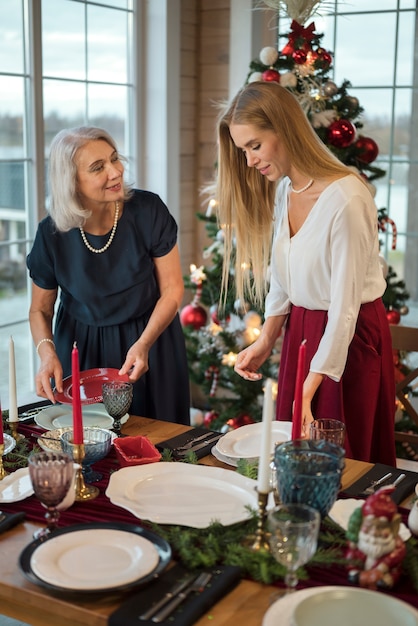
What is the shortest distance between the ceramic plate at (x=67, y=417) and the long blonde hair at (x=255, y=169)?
22.5 inches

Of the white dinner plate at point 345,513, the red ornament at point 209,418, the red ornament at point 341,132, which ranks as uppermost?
the red ornament at point 341,132

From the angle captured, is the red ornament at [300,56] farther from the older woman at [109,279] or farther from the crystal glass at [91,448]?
the crystal glass at [91,448]

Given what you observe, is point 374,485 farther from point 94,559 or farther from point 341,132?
point 341,132

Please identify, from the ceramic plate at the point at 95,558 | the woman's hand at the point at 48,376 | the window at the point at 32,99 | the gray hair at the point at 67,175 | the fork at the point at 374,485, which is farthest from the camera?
the window at the point at 32,99

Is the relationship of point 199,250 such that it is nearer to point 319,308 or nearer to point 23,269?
point 23,269

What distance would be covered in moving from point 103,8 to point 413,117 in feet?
5.27

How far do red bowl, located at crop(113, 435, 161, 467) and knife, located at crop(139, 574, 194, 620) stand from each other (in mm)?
536

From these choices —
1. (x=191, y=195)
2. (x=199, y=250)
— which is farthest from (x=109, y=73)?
(x=199, y=250)

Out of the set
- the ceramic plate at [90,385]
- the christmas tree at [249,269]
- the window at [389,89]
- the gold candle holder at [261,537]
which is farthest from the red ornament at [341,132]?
the gold candle holder at [261,537]

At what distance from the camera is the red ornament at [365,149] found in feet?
11.9

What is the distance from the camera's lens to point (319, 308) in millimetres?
2447

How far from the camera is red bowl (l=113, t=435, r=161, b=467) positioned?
196 cm

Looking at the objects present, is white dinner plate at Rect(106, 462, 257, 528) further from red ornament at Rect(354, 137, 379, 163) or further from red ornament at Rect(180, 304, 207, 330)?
red ornament at Rect(180, 304, 207, 330)

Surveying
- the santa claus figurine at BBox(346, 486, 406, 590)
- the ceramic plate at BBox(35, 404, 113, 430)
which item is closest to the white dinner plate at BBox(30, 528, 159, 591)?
the santa claus figurine at BBox(346, 486, 406, 590)
